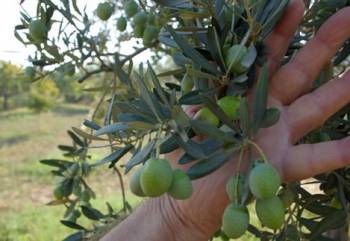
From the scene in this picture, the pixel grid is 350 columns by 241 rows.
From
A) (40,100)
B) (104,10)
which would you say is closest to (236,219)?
(104,10)

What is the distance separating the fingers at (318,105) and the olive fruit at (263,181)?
0.17 m

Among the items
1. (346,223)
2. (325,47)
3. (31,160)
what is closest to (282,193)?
(346,223)

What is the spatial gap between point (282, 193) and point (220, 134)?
0.38m

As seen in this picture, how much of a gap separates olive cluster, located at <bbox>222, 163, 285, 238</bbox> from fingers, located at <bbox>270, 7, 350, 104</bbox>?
0.17 m

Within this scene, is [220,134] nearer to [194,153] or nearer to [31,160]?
[194,153]

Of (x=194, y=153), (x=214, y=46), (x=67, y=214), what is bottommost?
(x=67, y=214)

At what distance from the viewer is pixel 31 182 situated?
8.15m

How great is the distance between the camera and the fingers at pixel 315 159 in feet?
2.51

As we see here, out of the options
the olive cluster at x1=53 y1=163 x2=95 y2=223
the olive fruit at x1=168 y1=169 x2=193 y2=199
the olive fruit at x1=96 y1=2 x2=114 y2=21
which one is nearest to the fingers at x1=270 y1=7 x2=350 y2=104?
the olive fruit at x1=168 y1=169 x2=193 y2=199

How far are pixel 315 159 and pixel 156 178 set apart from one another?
0.88 feet

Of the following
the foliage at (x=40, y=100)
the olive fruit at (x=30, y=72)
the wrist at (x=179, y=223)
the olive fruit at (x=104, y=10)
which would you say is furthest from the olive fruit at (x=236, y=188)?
the foliage at (x=40, y=100)

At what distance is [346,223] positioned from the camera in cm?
97

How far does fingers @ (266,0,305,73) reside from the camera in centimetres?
77

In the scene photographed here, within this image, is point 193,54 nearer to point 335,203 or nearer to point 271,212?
point 271,212
